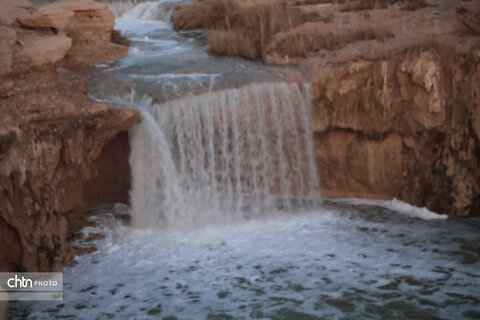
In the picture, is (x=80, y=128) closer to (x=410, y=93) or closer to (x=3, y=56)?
(x=3, y=56)

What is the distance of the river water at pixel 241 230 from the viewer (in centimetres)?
581

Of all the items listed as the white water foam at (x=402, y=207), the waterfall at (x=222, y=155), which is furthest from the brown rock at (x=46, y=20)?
the white water foam at (x=402, y=207)

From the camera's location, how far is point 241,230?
7.56 m

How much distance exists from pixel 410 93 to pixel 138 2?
9577mm

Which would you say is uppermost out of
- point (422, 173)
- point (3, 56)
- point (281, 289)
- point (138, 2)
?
point (138, 2)

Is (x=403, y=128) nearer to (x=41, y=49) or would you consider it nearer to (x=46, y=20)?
(x=41, y=49)

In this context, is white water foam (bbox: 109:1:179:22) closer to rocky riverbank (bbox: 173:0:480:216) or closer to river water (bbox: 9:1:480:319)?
river water (bbox: 9:1:480:319)

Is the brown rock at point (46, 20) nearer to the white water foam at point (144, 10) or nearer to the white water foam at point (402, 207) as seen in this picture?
the white water foam at point (402, 207)

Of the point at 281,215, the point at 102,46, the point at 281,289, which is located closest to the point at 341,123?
the point at 281,215

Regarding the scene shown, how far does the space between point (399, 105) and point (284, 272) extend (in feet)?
10.3

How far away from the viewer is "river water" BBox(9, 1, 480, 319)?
19.1ft

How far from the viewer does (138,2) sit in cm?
1584

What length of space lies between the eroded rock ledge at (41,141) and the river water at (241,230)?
0.40m

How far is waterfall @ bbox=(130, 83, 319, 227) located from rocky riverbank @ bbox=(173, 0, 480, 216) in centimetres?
44
